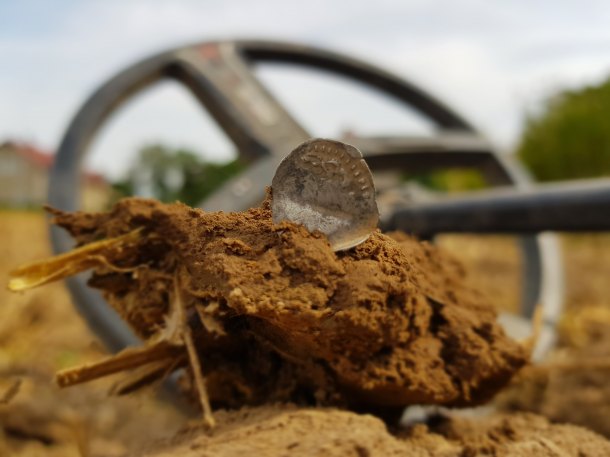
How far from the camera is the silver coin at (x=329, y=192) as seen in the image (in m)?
0.65

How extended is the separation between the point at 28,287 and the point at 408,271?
42 cm

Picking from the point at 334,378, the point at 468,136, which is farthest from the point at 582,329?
the point at 334,378

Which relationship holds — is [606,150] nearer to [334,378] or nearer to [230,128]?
[230,128]

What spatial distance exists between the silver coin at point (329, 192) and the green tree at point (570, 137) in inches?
437

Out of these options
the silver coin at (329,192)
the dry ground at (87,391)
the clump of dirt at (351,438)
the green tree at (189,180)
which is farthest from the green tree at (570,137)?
the silver coin at (329,192)

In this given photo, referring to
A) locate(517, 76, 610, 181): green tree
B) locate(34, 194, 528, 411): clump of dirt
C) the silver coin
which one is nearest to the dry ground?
locate(34, 194, 528, 411): clump of dirt

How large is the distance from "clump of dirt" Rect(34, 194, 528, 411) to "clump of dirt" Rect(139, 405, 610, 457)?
0.16 feet

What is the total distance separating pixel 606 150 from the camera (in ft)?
35.8

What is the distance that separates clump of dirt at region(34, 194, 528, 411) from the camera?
67 cm

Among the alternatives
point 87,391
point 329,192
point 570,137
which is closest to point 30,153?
point 87,391

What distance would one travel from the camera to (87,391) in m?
2.00

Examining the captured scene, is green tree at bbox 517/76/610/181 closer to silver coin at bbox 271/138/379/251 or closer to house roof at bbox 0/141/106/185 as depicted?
house roof at bbox 0/141/106/185

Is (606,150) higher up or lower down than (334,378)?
higher up

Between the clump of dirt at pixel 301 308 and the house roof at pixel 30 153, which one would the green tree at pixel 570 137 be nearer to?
the house roof at pixel 30 153
